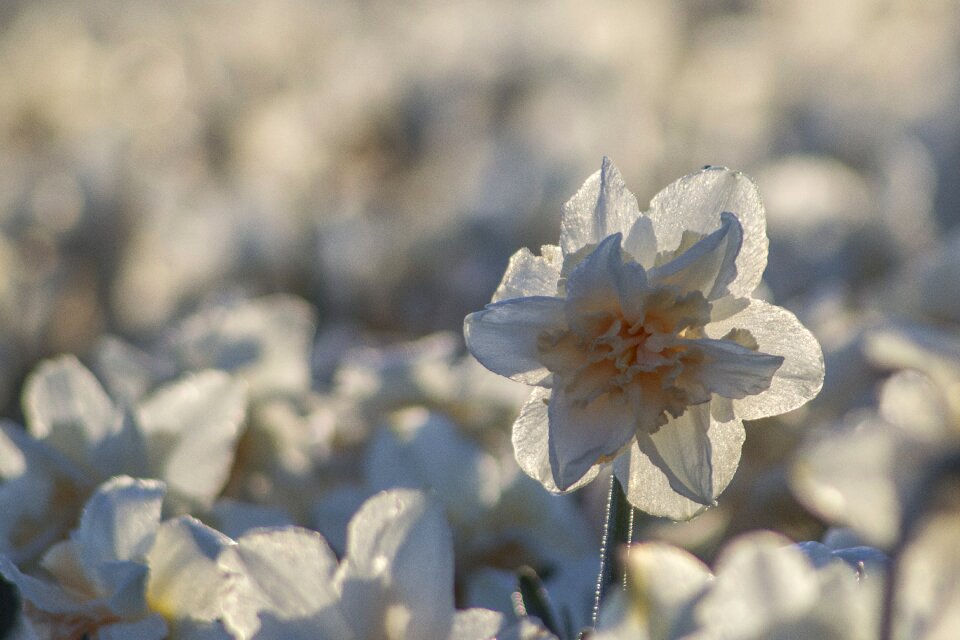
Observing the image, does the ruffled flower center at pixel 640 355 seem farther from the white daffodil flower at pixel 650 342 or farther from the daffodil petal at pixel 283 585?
the daffodil petal at pixel 283 585

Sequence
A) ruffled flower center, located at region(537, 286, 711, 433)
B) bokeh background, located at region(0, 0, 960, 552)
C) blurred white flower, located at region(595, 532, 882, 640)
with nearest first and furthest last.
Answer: blurred white flower, located at region(595, 532, 882, 640) → ruffled flower center, located at region(537, 286, 711, 433) → bokeh background, located at region(0, 0, 960, 552)

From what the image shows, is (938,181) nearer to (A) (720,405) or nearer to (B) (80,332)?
(B) (80,332)

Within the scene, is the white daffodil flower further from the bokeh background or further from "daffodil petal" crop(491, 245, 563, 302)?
the bokeh background

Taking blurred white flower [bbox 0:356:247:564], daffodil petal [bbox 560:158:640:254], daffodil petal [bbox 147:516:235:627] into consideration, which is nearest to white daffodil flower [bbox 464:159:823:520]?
daffodil petal [bbox 560:158:640:254]

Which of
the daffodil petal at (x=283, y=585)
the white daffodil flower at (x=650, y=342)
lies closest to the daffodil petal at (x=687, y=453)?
the white daffodil flower at (x=650, y=342)

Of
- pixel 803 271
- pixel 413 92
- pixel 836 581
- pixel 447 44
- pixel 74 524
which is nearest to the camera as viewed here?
pixel 836 581

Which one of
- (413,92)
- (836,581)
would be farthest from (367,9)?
(836,581)

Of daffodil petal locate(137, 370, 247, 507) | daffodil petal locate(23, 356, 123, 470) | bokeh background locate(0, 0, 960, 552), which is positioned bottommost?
bokeh background locate(0, 0, 960, 552)
